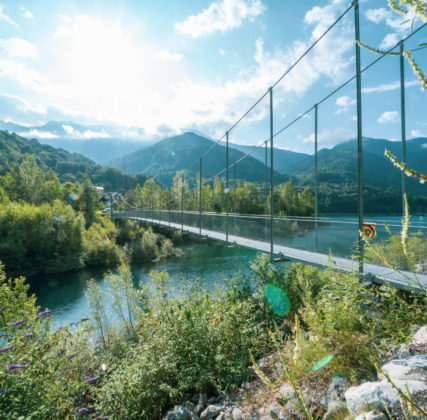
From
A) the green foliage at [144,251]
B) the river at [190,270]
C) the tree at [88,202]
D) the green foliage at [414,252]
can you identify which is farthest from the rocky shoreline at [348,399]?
the tree at [88,202]

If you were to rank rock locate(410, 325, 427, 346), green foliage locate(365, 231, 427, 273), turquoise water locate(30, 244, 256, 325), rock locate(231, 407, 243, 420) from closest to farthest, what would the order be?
rock locate(410, 325, 427, 346)
rock locate(231, 407, 243, 420)
green foliage locate(365, 231, 427, 273)
turquoise water locate(30, 244, 256, 325)

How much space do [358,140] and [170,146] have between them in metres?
186

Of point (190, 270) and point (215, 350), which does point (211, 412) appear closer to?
point (215, 350)

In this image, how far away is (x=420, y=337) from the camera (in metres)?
1.77

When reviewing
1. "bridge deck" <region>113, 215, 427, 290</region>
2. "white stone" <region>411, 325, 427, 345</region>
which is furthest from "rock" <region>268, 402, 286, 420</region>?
"bridge deck" <region>113, 215, 427, 290</region>

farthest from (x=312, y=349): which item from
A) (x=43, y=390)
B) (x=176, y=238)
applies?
(x=176, y=238)

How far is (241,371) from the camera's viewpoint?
10.7 ft

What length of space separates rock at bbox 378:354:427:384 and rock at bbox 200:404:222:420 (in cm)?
190

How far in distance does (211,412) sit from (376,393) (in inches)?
77.2

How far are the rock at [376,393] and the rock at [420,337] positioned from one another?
22.7 inches

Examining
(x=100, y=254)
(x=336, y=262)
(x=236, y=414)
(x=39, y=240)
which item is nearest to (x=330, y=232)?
(x=336, y=262)

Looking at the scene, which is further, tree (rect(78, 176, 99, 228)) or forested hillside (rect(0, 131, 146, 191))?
forested hillside (rect(0, 131, 146, 191))

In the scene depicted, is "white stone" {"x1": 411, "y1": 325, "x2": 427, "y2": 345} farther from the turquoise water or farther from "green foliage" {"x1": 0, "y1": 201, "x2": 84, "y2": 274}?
"green foliage" {"x1": 0, "y1": 201, "x2": 84, "y2": 274}

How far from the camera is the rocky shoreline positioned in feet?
4.08
